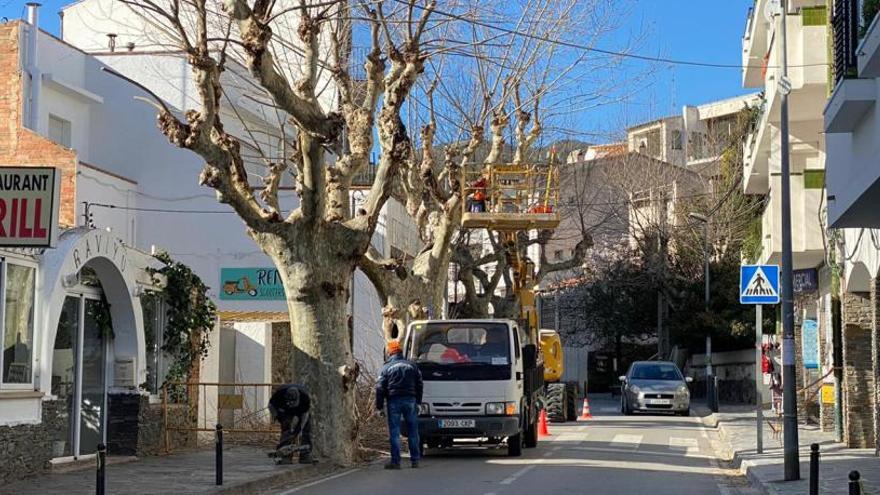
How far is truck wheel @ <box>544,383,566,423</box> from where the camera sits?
31.8 meters

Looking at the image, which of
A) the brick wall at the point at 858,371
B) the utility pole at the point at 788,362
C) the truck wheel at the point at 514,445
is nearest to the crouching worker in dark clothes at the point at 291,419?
the truck wheel at the point at 514,445

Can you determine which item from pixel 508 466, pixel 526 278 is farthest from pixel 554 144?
pixel 508 466

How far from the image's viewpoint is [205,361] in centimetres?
2298

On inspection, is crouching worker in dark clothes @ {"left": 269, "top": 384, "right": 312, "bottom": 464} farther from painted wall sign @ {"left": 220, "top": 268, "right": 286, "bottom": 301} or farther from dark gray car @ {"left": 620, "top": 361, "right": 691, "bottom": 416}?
dark gray car @ {"left": 620, "top": 361, "right": 691, "bottom": 416}

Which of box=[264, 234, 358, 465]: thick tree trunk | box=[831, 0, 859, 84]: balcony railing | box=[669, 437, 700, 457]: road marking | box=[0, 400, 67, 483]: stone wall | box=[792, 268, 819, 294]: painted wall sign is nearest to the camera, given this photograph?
box=[831, 0, 859, 84]: balcony railing

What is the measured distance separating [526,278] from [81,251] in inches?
677

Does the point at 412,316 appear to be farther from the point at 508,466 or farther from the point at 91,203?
the point at 91,203

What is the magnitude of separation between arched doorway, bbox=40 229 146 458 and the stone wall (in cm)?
33

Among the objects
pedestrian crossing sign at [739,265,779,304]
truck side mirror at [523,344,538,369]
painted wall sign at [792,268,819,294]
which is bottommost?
truck side mirror at [523,344,538,369]

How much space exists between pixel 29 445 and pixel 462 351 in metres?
7.49

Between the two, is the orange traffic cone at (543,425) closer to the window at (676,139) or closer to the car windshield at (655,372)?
the car windshield at (655,372)

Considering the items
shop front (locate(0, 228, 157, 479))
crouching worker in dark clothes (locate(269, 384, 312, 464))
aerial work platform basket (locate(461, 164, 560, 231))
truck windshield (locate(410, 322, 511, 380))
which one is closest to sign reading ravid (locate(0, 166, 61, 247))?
shop front (locate(0, 228, 157, 479))

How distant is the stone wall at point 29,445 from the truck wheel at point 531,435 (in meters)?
8.70

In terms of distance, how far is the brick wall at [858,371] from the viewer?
68.7ft
